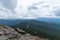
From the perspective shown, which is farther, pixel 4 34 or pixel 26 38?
pixel 4 34

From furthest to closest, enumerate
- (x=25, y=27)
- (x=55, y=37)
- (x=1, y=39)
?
Result: 1. (x=25, y=27)
2. (x=55, y=37)
3. (x=1, y=39)

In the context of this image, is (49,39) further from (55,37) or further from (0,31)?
(0,31)

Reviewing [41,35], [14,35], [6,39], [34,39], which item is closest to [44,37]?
[41,35]

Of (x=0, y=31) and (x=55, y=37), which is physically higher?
(x=0, y=31)

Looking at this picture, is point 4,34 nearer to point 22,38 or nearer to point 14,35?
point 14,35

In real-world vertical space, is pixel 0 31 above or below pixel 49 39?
above

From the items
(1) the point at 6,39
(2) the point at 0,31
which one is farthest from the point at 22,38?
(2) the point at 0,31

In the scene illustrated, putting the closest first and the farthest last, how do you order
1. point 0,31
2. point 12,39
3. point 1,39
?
→ point 1,39, point 12,39, point 0,31

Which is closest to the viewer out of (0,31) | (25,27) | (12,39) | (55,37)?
(12,39)

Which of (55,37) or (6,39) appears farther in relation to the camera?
(55,37)

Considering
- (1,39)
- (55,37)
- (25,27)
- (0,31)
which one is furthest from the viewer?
(25,27)
